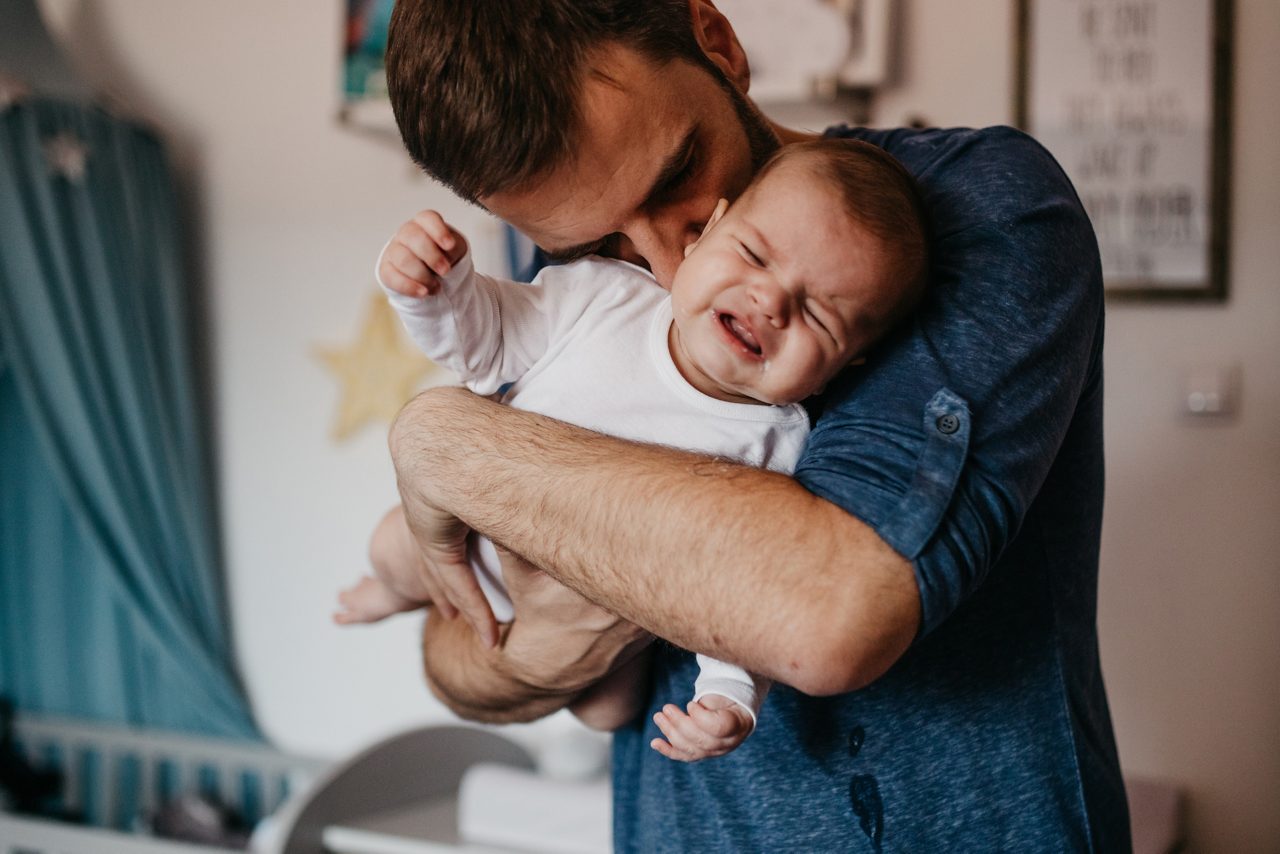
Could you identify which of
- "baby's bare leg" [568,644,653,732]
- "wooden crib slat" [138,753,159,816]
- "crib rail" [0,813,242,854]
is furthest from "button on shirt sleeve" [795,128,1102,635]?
"wooden crib slat" [138,753,159,816]

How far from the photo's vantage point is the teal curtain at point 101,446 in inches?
102

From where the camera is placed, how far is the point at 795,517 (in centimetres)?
67

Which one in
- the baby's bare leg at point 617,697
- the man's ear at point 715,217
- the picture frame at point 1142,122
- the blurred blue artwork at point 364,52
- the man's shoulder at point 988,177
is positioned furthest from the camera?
the blurred blue artwork at point 364,52

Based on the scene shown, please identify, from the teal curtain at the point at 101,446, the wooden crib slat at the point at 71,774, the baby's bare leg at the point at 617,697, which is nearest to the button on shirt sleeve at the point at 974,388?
the baby's bare leg at the point at 617,697

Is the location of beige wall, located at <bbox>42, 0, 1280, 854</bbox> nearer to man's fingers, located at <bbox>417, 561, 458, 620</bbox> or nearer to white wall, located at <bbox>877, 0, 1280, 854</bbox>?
white wall, located at <bbox>877, 0, 1280, 854</bbox>

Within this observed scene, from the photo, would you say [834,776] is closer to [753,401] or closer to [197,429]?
[753,401]

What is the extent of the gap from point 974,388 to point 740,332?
0.22 metres

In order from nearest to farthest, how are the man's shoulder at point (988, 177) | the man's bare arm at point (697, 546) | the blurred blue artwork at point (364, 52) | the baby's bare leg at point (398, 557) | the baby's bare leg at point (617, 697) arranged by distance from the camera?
the man's bare arm at point (697, 546) → the man's shoulder at point (988, 177) → the baby's bare leg at point (617, 697) → the baby's bare leg at point (398, 557) → the blurred blue artwork at point (364, 52)

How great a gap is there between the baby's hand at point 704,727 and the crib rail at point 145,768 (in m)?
2.27

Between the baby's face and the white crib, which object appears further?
the white crib

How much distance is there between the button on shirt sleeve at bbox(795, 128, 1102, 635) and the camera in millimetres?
660

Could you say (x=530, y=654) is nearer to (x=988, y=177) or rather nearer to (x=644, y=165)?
(x=644, y=165)

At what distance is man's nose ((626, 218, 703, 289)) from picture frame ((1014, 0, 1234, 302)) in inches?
56.1

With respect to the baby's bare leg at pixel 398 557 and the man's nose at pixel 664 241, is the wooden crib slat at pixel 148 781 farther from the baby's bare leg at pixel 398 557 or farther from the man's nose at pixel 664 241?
the man's nose at pixel 664 241
